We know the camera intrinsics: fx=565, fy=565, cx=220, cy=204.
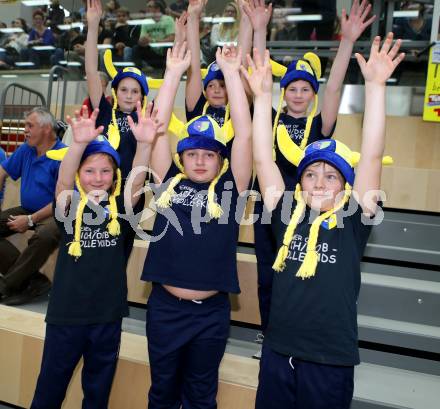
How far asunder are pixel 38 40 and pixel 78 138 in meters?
4.88

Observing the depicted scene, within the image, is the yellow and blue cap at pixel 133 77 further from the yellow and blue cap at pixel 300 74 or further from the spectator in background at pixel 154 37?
the spectator in background at pixel 154 37

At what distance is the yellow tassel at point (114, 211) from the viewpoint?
2.13m

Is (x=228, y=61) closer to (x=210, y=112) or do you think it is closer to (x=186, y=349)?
(x=210, y=112)

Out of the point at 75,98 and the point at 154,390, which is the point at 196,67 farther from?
the point at 75,98

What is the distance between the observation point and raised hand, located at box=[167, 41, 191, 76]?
7.60 feet

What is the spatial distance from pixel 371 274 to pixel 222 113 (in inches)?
44.0

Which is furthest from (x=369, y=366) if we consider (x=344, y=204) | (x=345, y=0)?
(x=345, y=0)

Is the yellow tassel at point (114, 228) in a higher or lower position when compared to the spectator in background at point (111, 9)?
lower

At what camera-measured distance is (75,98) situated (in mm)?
5684

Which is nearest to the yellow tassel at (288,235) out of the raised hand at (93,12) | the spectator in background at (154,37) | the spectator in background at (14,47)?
the raised hand at (93,12)

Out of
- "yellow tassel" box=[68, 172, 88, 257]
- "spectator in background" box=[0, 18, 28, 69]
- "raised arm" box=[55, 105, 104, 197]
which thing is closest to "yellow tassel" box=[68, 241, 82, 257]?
"yellow tassel" box=[68, 172, 88, 257]

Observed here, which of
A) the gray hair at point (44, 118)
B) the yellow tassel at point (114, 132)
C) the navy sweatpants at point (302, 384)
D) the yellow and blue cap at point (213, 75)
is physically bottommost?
the navy sweatpants at point (302, 384)

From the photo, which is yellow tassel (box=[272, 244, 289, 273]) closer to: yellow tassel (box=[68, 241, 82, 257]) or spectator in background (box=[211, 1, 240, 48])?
yellow tassel (box=[68, 241, 82, 257])

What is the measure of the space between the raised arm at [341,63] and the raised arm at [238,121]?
1.67 ft
